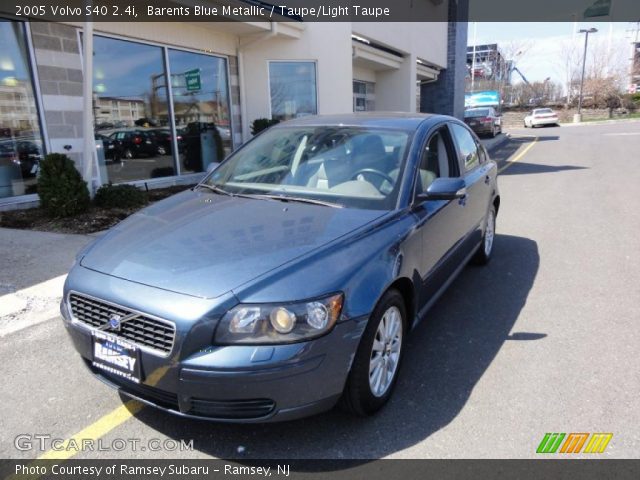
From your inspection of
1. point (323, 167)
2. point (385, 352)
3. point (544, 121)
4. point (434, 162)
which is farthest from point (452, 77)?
point (385, 352)

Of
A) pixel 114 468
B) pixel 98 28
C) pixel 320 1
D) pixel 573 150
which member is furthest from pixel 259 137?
pixel 573 150

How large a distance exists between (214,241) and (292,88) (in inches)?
410

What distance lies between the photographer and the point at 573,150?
18188mm

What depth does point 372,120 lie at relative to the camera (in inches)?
156

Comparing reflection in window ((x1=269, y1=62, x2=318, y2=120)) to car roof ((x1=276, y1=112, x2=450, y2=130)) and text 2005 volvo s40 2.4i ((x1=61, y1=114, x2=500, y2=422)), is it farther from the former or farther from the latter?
text 2005 volvo s40 2.4i ((x1=61, y1=114, x2=500, y2=422))

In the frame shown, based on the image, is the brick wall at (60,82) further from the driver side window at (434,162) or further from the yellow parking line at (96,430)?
the driver side window at (434,162)

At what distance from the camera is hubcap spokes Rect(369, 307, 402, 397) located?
268cm

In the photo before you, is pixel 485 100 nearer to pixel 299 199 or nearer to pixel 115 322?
pixel 299 199

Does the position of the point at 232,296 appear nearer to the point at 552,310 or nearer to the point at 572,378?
the point at 572,378

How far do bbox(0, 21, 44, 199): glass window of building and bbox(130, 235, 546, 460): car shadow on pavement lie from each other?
6225 mm

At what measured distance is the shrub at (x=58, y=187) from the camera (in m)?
6.67

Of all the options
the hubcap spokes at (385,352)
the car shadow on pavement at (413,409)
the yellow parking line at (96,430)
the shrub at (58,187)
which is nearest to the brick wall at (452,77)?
the shrub at (58,187)

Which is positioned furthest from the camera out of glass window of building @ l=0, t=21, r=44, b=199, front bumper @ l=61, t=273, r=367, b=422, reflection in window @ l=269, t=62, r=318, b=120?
reflection in window @ l=269, t=62, r=318, b=120

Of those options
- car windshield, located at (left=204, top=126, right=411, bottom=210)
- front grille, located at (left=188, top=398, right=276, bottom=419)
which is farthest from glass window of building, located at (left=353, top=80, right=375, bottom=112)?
front grille, located at (left=188, top=398, right=276, bottom=419)
